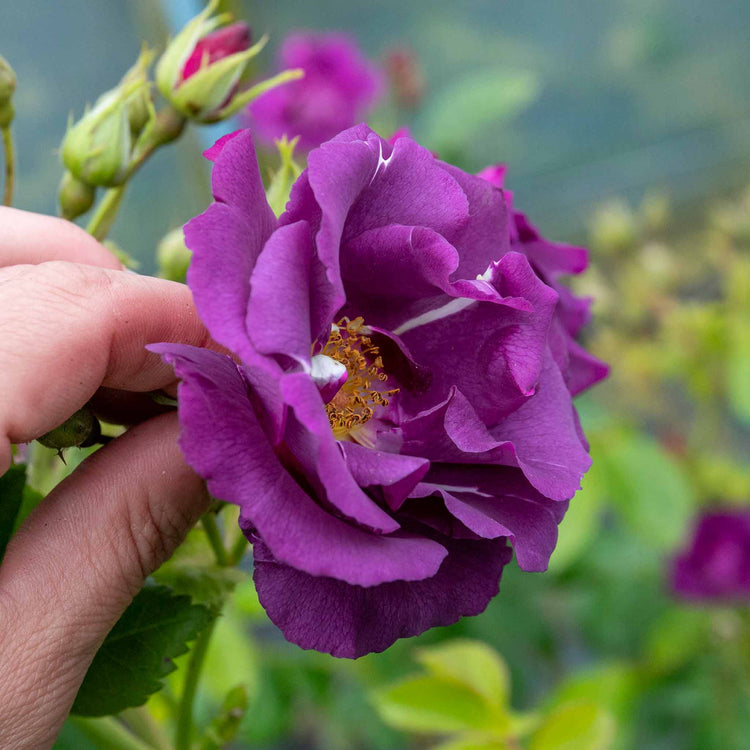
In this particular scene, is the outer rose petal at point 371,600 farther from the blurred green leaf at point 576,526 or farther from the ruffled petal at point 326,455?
the blurred green leaf at point 576,526

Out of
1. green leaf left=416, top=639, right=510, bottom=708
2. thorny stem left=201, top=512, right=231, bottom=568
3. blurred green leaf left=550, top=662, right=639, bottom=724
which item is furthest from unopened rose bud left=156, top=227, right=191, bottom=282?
blurred green leaf left=550, top=662, right=639, bottom=724

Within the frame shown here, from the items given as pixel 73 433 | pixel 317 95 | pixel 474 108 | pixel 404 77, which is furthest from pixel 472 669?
pixel 404 77

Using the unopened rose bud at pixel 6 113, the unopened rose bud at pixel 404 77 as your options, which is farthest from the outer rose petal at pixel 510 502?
the unopened rose bud at pixel 404 77

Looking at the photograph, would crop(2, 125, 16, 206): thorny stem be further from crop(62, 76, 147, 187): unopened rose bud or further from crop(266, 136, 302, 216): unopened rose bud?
crop(266, 136, 302, 216): unopened rose bud

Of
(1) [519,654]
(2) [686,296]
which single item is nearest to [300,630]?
(1) [519,654]

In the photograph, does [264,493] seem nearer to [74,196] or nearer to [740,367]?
[74,196]

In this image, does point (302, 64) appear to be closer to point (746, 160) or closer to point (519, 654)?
point (519, 654)

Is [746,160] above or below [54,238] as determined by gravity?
below
